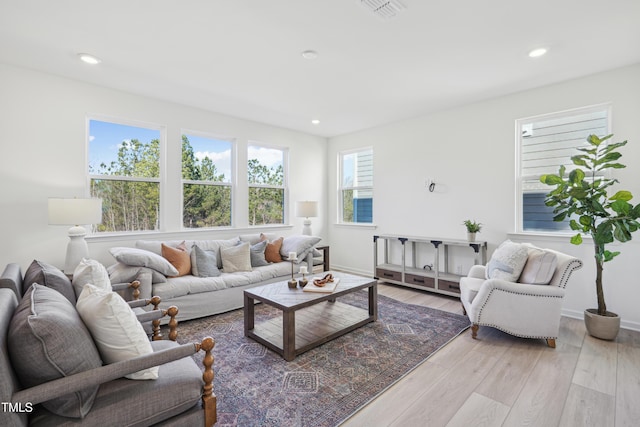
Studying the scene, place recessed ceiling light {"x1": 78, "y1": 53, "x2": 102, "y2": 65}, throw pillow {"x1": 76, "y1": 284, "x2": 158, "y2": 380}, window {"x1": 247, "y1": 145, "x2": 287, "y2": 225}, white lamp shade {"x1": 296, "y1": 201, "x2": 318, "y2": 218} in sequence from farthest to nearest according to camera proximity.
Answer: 1. white lamp shade {"x1": 296, "y1": 201, "x2": 318, "y2": 218}
2. window {"x1": 247, "y1": 145, "x2": 287, "y2": 225}
3. recessed ceiling light {"x1": 78, "y1": 53, "x2": 102, "y2": 65}
4. throw pillow {"x1": 76, "y1": 284, "x2": 158, "y2": 380}

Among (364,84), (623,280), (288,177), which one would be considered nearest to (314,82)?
(364,84)

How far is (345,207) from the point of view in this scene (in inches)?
237

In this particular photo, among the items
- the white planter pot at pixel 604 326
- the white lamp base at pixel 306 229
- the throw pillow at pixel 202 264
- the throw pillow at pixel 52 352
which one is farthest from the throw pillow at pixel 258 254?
the white planter pot at pixel 604 326

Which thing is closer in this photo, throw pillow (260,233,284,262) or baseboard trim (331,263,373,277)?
throw pillow (260,233,284,262)

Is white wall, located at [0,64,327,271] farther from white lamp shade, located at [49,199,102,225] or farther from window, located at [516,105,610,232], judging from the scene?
window, located at [516,105,610,232]

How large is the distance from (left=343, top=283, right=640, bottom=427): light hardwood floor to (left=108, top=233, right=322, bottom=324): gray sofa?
2.18m

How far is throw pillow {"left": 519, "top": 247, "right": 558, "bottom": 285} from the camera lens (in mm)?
2703

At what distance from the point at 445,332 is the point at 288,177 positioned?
368cm

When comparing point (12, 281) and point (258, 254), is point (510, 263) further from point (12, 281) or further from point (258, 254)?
point (12, 281)

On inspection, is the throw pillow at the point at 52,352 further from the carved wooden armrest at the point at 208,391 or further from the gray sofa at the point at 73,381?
the carved wooden armrest at the point at 208,391

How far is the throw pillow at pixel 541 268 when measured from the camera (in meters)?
2.70

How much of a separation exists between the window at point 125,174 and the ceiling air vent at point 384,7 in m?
3.24

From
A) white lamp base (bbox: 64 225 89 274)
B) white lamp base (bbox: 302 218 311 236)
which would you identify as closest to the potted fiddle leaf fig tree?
white lamp base (bbox: 302 218 311 236)

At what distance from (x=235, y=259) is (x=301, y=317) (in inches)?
50.0
